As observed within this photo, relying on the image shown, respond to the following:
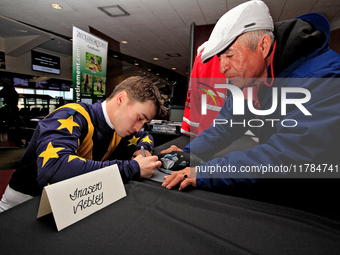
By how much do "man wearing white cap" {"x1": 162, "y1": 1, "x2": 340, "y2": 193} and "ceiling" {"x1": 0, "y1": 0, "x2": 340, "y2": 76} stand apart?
3703 millimetres

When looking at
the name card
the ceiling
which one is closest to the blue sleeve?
the name card

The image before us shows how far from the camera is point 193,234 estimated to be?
494 mm

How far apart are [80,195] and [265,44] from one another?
37.0 inches

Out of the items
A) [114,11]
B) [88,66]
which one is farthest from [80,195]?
[114,11]

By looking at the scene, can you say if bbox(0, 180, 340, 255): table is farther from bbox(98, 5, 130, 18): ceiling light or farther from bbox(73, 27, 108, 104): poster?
bbox(98, 5, 130, 18): ceiling light

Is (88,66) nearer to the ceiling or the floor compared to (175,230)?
nearer to the ceiling

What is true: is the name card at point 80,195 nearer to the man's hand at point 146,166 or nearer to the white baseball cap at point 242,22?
the man's hand at point 146,166

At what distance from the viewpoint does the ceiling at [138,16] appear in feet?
13.1

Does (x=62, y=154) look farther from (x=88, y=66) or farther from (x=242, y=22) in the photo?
(x=88, y=66)

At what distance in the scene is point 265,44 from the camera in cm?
85

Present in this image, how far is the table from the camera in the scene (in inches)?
17.4

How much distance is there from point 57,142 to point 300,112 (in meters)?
0.93

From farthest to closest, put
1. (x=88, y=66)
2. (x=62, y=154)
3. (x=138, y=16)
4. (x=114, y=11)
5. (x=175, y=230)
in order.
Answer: (x=138, y=16), (x=114, y=11), (x=88, y=66), (x=62, y=154), (x=175, y=230)

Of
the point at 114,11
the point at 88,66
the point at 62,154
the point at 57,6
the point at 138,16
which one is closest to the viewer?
the point at 62,154
